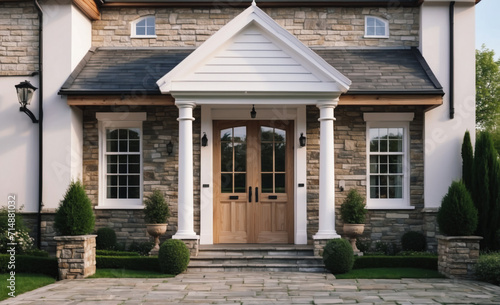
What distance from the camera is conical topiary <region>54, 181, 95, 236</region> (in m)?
10.1

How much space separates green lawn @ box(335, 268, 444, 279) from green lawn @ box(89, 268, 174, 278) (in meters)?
3.49

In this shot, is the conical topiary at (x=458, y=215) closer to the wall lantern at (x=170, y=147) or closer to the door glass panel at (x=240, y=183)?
the door glass panel at (x=240, y=183)

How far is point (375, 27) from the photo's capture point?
1341 cm

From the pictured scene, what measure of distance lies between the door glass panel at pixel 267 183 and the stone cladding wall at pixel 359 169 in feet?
→ 3.01

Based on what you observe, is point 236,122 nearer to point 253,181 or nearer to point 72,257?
point 253,181

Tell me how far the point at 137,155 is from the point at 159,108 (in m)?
1.26

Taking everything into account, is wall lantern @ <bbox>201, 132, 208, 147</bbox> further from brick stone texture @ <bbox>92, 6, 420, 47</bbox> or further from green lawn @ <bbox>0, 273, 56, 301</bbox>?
green lawn @ <bbox>0, 273, 56, 301</bbox>

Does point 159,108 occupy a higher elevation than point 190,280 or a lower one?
higher

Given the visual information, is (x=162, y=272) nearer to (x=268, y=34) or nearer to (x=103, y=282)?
(x=103, y=282)

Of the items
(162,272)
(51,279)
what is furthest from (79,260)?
(162,272)

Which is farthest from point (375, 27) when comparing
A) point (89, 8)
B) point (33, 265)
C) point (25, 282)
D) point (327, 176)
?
point (25, 282)


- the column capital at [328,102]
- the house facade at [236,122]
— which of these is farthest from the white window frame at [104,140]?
the column capital at [328,102]

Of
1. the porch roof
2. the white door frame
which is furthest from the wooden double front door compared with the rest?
the porch roof

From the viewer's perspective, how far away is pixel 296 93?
11242 millimetres
